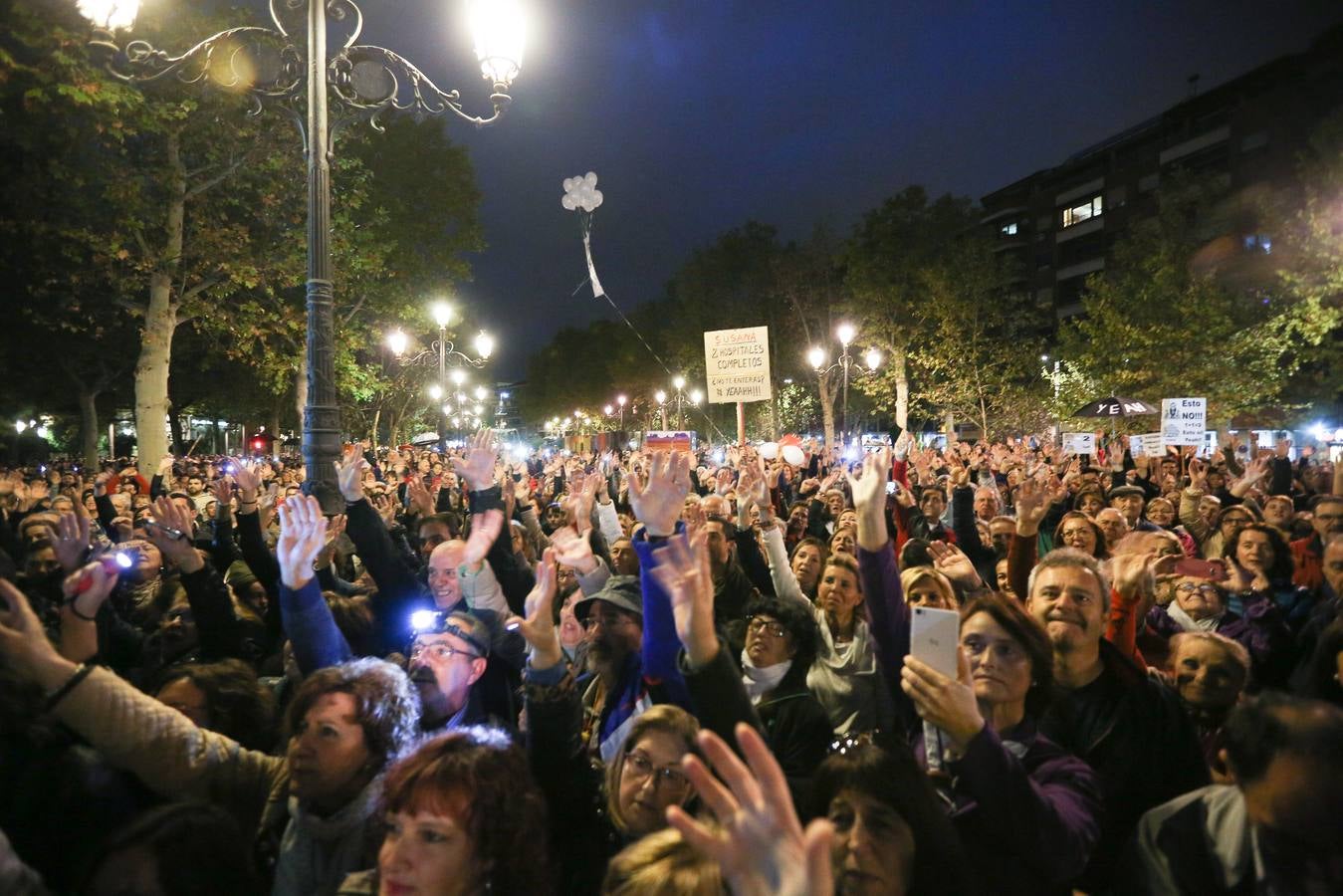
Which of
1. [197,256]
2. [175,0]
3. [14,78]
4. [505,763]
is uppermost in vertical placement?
[175,0]

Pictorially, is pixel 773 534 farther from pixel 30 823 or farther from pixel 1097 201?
pixel 1097 201

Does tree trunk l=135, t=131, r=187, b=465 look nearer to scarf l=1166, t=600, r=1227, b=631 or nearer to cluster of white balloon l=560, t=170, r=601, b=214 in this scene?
cluster of white balloon l=560, t=170, r=601, b=214

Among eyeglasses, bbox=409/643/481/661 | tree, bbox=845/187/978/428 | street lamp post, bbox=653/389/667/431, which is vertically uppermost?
tree, bbox=845/187/978/428

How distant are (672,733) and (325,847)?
3.71 ft

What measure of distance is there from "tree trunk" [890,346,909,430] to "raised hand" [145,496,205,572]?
31.2 m

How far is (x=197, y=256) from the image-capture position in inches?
665

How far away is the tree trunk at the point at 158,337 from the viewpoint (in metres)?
16.2

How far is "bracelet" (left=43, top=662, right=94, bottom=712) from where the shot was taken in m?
2.43

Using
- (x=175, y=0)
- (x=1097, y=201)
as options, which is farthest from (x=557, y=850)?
(x=1097, y=201)

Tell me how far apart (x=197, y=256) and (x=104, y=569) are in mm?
16648

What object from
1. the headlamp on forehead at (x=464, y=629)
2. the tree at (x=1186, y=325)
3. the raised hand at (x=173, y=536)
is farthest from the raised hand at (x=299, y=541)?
the tree at (x=1186, y=325)

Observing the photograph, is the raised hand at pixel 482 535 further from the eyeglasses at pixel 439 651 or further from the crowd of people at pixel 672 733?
the eyeglasses at pixel 439 651

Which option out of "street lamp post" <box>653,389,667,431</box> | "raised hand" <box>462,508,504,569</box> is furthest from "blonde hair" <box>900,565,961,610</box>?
"street lamp post" <box>653,389,667,431</box>

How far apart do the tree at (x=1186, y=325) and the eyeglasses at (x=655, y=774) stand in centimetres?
2657
